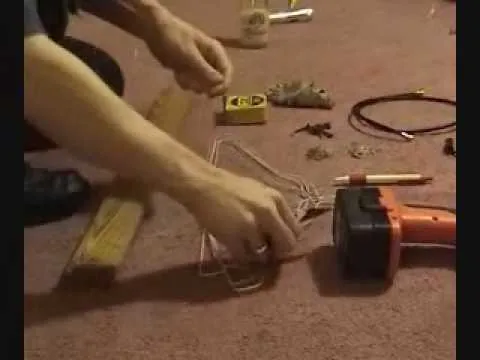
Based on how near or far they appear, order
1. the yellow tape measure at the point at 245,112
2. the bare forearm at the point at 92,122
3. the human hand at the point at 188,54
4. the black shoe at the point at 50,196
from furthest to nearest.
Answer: the yellow tape measure at the point at 245,112 < the human hand at the point at 188,54 < the black shoe at the point at 50,196 < the bare forearm at the point at 92,122

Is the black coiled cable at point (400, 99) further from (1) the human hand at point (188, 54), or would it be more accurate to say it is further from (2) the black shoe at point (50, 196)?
(2) the black shoe at point (50, 196)

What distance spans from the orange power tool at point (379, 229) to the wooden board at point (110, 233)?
0.96ft

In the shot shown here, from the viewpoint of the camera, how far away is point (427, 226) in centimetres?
115

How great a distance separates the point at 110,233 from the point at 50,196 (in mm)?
154

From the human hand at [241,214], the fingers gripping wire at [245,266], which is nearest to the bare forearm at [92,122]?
the human hand at [241,214]

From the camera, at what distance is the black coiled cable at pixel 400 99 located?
5.07 ft

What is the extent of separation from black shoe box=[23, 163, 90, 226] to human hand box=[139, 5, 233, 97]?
0.29 metres

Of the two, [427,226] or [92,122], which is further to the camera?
[427,226]

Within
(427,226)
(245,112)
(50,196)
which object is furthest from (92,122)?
(245,112)

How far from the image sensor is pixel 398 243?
43.3 inches

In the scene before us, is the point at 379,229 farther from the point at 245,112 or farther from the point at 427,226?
the point at 245,112

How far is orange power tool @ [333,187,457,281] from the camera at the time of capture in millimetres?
1091

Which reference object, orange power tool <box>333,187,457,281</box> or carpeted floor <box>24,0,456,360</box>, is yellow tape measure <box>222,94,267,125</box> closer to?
carpeted floor <box>24,0,456,360</box>

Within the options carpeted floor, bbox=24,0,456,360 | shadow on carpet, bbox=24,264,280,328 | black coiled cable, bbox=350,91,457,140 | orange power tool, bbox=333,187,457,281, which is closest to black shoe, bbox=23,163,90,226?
carpeted floor, bbox=24,0,456,360
